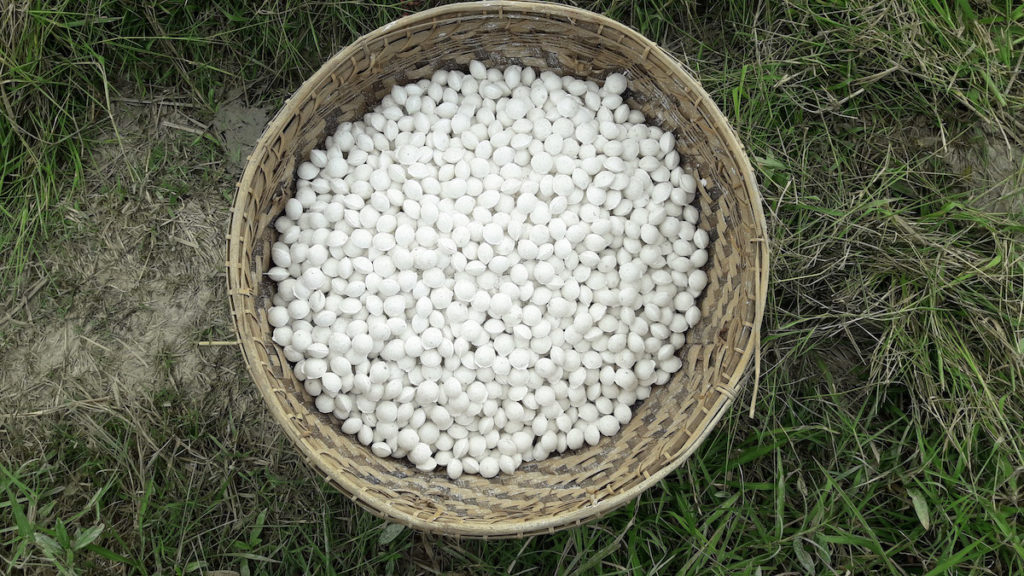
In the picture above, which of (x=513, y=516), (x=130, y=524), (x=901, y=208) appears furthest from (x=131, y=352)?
(x=901, y=208)

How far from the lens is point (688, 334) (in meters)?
1.32

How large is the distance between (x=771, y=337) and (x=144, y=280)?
3.70 feet

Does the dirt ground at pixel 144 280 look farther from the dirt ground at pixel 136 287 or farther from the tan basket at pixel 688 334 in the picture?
the tan basket at pixel 688 334

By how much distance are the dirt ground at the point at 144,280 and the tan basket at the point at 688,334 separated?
221mm

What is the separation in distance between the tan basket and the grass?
129 mm

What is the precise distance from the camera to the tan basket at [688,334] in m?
1.11

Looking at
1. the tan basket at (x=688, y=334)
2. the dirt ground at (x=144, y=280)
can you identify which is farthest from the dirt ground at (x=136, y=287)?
the tan basket at (x=688, y=334)

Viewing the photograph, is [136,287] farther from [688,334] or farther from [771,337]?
[771,337]

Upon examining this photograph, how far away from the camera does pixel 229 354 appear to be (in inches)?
54.1

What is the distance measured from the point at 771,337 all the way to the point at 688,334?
14 cm

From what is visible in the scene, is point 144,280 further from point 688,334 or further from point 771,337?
point 771,337

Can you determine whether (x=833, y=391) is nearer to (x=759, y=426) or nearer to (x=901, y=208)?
(x=759, y=426)

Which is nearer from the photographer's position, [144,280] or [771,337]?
[771,337]

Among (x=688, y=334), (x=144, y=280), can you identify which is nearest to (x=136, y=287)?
(x=144, y=280)
